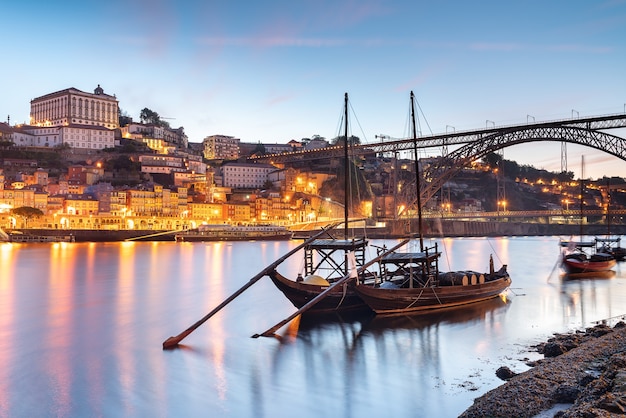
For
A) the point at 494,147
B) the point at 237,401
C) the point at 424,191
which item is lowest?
the point at 237,401

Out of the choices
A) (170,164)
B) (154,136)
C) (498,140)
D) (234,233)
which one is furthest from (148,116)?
(498,140)

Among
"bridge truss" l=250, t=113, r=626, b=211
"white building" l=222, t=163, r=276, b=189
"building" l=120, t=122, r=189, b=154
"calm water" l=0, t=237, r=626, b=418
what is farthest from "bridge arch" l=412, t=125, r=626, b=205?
"building" l=120, t=122, r=189, b=154

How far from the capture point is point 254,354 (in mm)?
9867

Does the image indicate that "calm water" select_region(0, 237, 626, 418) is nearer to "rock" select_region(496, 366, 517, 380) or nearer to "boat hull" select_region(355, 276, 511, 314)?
"rock" select_region(496, 366, 517, 380)

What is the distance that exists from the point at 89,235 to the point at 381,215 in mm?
30529

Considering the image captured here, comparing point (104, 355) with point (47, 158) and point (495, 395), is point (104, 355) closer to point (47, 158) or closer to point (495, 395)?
point (495, 395)

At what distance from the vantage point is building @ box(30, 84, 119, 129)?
74062 mm

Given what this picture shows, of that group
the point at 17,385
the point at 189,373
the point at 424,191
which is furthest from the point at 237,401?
the point at 424,191

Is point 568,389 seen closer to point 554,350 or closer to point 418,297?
point 554,350

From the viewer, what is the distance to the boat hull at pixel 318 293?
12.1m

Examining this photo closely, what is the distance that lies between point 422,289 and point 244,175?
5975cm

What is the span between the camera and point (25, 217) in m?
51.5

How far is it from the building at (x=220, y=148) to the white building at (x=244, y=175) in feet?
41.9

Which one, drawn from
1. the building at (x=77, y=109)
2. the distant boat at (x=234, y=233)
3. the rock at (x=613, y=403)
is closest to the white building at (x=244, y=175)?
the distant boat at (x=234, y=233)
